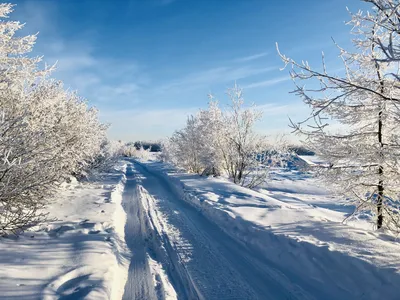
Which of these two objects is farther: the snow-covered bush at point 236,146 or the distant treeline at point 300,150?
the snow-covered bush at point 236,146

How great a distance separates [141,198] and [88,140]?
13.9ft

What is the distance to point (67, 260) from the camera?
196 inches

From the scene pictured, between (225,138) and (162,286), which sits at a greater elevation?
(225,138)

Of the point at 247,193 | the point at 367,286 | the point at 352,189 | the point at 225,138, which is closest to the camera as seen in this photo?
the point at 367,286

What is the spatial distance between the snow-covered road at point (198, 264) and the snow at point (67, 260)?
358 millimetres

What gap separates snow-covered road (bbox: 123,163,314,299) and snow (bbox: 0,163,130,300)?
1.17 ft

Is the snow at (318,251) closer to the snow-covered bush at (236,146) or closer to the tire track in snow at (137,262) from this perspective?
the tire track in snow at (137,262)

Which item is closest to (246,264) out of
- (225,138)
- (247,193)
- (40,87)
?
(247,193)

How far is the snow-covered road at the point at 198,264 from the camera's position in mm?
4309

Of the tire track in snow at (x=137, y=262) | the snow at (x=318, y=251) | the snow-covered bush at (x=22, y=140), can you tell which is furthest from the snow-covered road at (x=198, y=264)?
the snow-covered bush at (x=22, y=140)

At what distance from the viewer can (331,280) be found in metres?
4.52

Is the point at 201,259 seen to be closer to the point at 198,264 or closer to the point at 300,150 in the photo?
the point at 198,264

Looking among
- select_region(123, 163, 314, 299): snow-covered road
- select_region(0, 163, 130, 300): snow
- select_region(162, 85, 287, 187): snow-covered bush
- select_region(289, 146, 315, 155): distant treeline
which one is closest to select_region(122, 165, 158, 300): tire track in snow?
select_region(123, 163, 314, 299): snow-covered road

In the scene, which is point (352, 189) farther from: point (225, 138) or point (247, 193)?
point (225, 138)
